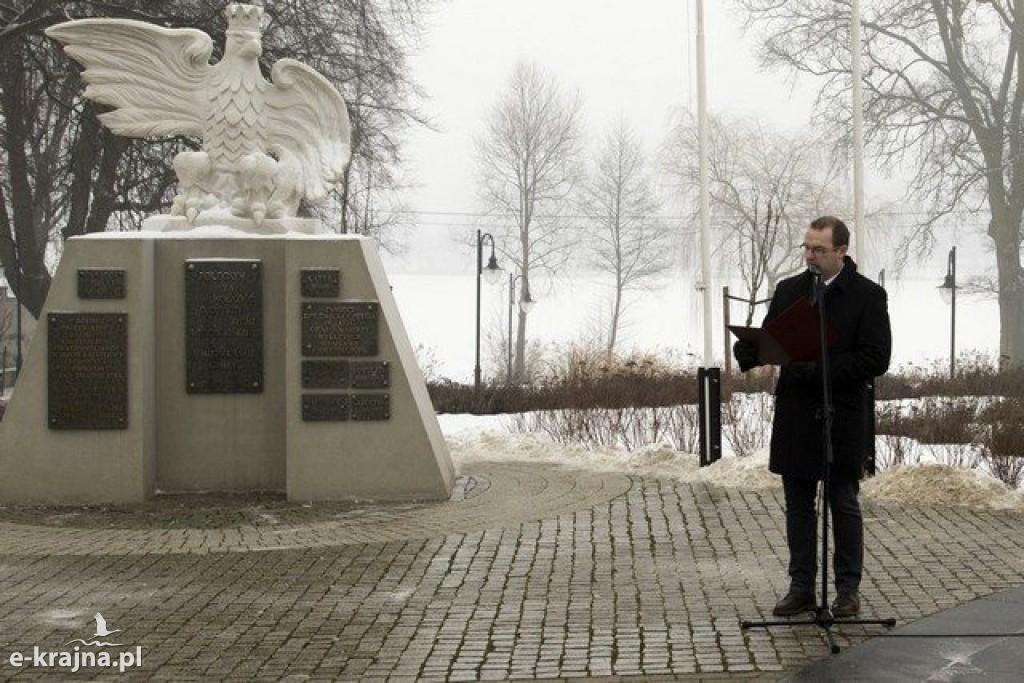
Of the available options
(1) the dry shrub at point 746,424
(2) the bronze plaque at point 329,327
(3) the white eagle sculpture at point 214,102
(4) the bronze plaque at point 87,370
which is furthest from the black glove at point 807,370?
(1) the dry shrub at point 746,424

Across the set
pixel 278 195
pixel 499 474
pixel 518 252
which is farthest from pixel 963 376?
pixel 518 252

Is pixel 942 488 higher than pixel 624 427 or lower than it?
lower

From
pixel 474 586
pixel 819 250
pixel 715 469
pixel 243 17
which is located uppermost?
pixel 243 17

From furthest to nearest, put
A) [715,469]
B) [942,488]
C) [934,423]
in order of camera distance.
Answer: [934,423] → [715,469] → [942,488]

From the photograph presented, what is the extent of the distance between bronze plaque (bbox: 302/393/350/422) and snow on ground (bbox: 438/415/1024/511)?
8.60ft

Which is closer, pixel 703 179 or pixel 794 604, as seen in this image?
pixel 794 604

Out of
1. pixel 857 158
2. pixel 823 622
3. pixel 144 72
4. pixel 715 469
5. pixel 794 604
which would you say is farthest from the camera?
pixel 857 158

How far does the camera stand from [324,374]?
40.0ft

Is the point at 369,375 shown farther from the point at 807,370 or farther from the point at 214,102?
the point at 807,370

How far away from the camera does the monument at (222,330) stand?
12109 mm

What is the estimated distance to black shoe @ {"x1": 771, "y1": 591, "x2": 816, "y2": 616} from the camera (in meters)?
7.50

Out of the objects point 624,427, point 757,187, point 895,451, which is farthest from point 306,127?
point 757,187

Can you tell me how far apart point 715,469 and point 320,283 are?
3.97 metres

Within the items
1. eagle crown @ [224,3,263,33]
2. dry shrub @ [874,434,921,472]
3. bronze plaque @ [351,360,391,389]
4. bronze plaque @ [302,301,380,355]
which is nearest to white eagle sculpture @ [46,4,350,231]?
eagle crown @ [224,3,263,33]
